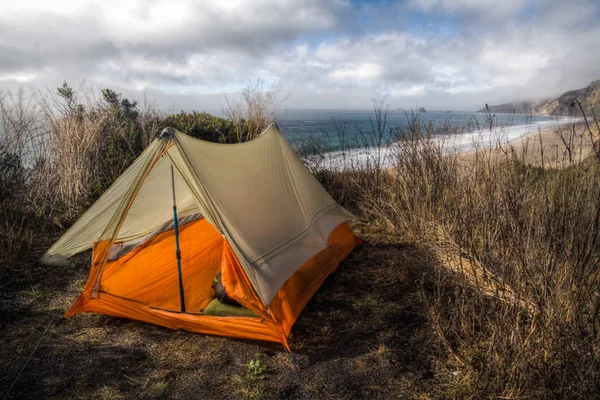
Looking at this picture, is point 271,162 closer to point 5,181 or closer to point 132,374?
point 132,374

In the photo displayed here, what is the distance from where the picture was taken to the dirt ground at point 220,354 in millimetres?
2846

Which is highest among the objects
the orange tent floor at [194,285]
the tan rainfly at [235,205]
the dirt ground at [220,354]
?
the tan rainfly at [235,205]

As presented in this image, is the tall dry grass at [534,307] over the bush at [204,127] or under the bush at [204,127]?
under

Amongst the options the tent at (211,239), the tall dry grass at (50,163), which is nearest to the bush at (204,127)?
the tall dry grass at (50,163)

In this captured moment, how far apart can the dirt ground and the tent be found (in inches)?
6.8

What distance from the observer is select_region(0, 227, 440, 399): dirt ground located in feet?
9.34

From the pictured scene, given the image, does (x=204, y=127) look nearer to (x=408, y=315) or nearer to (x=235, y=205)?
(x=235, y=205)

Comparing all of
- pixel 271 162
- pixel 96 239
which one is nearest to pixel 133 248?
pixel 96 239

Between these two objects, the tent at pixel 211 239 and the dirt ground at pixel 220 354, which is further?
the tent at pixel 211 239

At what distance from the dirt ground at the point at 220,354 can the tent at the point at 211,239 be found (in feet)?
0.57

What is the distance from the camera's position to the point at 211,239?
5.27 metres

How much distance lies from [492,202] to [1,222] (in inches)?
243

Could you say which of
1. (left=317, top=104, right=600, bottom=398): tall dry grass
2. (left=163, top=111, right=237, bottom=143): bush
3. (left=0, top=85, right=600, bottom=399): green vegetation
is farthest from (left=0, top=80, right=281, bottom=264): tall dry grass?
(left=317, top=104, right=600, bottom=398): tall dry grass

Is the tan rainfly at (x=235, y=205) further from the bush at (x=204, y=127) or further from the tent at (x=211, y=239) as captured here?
the bush at (x=204, y=127)
